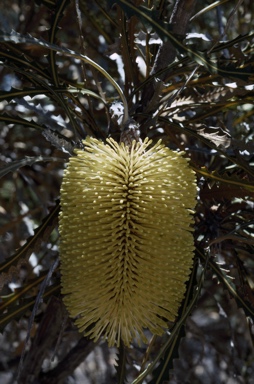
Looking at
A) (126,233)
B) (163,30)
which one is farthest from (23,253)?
(163,30)

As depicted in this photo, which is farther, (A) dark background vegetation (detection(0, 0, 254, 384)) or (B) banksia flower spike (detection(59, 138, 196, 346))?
(A) dark background vegetation (detection(0, 0, 254, 384))

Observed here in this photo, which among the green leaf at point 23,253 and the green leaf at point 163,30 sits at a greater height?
the green leaf at point 163,30

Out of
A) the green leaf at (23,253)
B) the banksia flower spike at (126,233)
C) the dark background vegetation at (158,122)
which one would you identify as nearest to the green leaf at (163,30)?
the dark background vegetation at (158,122)

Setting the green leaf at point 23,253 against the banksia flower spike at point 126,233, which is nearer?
the banksia flower spike at point 126,233

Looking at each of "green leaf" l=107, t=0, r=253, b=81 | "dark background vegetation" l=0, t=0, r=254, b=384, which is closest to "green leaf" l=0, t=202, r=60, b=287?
"dark background vegetation" l=0, t=0, r=254, b=384

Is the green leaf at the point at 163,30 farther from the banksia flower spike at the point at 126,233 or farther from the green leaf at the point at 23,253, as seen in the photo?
the green leaf at the point at 23,253

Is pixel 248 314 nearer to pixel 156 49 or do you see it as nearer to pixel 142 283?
pixel 142 283

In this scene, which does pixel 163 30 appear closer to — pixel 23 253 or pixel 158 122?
A: pixel 158 122

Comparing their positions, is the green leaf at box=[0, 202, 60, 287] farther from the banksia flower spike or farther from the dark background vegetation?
the banksia flower spike
